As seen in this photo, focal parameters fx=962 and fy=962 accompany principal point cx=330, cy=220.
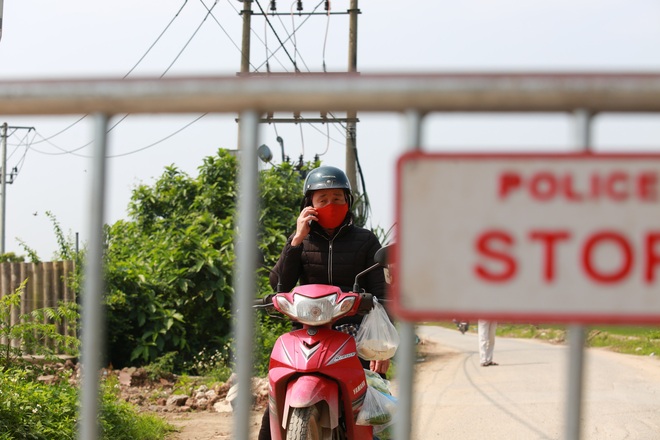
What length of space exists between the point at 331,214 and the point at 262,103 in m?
3.30

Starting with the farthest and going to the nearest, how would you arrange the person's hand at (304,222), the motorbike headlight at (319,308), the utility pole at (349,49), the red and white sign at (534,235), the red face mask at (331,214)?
the utility pole at (349,49) < the red face mask at (331,214) < the person's hand at (304,222) < the motorbike headlight at (319,308) < the red and white sign at (534,235)

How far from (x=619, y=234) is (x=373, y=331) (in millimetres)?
3320

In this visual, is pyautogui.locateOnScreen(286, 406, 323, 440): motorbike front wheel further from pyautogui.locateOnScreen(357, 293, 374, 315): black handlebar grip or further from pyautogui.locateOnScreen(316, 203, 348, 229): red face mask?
pyautogui.locateOnScreen(316, 203, 348, 229): red face mask

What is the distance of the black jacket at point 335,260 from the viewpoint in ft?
17.0

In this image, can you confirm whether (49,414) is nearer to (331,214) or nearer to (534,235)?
(331,214)

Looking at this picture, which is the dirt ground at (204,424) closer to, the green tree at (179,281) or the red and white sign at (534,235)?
the green tree at (179,281)

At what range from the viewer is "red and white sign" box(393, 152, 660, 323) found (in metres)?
1.70

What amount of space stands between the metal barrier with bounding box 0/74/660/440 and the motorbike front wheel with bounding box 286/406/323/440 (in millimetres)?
2645

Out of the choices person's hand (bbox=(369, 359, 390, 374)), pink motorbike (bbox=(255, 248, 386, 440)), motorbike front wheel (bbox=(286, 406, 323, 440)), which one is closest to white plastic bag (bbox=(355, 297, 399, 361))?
pink motorbike (bbox=(255, 248, 386, 440))

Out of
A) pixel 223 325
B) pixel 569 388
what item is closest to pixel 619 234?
pixel 569 388

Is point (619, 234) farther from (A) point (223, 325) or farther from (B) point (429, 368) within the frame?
(B) point (429, 368)

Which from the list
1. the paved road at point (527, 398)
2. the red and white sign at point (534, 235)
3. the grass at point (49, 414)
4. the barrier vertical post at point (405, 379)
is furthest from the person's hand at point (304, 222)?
the red and white sign at point (534, 235)

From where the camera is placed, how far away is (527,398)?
9688mm

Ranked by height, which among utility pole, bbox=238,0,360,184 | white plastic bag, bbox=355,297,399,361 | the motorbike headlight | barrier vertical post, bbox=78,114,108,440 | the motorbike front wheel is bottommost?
the motorbike front wheel
